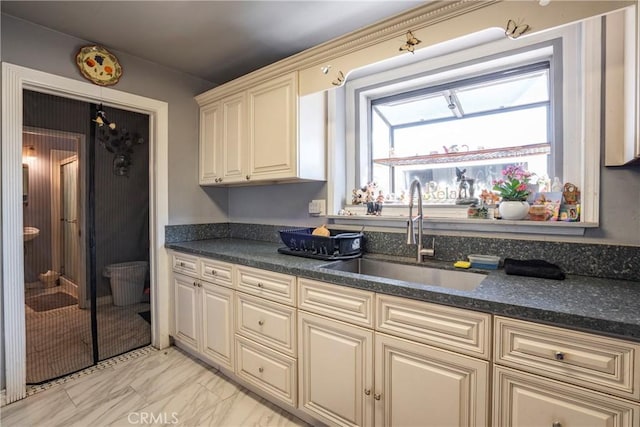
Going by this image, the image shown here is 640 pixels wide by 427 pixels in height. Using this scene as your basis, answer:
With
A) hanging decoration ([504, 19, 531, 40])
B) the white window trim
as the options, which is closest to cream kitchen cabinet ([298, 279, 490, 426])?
the white window trim

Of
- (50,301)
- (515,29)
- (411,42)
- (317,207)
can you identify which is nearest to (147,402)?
(50,301)

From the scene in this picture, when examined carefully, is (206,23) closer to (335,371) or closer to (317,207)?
(317,207)

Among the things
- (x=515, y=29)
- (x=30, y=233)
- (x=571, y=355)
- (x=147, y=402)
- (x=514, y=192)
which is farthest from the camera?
(x=30, y=233)

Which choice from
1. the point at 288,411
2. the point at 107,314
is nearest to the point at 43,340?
the point at 107,314

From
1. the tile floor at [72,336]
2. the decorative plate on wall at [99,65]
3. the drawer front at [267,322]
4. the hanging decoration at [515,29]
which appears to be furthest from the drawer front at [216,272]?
the hanging decoration at [515,29]

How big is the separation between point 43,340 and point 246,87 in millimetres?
2266

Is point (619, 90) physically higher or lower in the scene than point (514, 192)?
higher

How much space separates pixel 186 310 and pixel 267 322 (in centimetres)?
94

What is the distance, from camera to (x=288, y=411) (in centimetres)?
175

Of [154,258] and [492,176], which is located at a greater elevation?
[492,176]

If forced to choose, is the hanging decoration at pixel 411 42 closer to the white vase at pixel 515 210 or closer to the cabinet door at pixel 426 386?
the white vase at pixel 515 210

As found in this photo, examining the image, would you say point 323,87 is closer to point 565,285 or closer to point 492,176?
point 492,176

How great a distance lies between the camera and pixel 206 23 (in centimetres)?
191

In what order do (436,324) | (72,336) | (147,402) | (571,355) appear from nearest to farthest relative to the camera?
(571,355) < (436,324) < (147,402) < (72,336)
